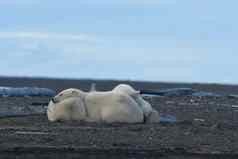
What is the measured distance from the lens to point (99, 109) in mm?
27453

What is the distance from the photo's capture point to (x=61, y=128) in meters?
24.8

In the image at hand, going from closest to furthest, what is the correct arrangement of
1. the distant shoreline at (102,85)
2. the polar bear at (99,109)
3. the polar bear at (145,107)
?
the polar bear at (99,109), the polar bear at (145,107), the distant shoreline at (102,85)

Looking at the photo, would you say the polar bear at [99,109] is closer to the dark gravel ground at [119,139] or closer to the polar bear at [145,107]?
the polar bear at [145,107]

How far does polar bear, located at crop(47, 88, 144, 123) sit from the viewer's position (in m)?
27.2

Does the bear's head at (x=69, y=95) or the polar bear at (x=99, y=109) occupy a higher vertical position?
the bear's head at (x=69, y=95)

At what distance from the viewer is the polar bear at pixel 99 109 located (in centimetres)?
2716

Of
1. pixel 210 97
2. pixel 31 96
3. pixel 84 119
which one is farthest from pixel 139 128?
pixel 210 97

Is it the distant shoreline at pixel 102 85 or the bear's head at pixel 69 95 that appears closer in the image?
the bear's head at pixel 69 95

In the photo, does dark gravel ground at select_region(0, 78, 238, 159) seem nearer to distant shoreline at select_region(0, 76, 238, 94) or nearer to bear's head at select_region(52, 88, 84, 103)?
bear's head at select_region(52, 88, 84, 103)


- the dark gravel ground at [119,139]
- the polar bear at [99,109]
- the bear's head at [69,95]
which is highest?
the bear's head at [69,95]

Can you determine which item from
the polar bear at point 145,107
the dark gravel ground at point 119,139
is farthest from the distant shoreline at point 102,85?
the dark gravel ground at point 119,139

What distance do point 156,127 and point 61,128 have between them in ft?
8.21

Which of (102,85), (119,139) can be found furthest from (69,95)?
(102,85)

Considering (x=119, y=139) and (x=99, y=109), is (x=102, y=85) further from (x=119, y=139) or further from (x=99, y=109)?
(x=119, y=139)
